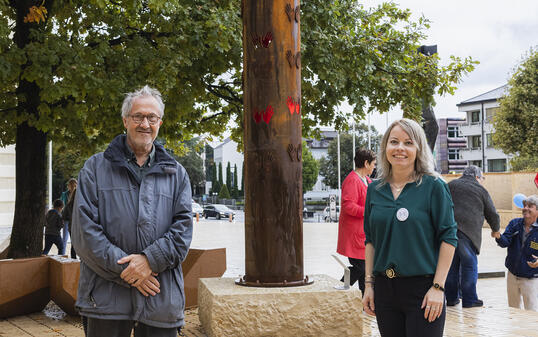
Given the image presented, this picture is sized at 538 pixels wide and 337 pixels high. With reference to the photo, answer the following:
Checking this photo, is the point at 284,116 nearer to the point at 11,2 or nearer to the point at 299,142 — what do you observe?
the point at 299,142

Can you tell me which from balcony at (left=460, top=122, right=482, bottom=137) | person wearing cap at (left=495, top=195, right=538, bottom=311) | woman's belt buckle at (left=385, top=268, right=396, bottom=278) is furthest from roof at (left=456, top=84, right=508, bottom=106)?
woman's belt buckle at (left=385, top=268, right=396, bottom=278)

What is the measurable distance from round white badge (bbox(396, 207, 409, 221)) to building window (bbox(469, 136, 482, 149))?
8303cm

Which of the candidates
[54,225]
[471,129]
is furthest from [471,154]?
[54,225]

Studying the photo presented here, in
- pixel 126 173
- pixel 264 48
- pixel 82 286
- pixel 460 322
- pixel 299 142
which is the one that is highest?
pixel 264 48

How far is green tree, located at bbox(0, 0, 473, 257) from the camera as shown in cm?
843

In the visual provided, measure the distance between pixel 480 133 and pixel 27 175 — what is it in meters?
78.1

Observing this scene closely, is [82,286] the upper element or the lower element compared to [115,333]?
upper

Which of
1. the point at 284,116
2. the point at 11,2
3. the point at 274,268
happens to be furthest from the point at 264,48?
the point at 11,2

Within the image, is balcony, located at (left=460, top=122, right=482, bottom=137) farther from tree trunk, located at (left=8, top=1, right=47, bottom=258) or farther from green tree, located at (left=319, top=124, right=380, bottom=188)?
tree trunk, located at (left=8, top=1, right=47, bottom=258)

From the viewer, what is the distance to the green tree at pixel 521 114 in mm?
36156

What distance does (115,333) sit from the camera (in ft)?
9.63

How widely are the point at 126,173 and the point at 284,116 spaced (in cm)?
231

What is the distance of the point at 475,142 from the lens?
269 ft

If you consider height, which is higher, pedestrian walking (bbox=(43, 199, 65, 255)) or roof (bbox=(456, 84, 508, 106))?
roof (bbox=(456, 84, 508, 106))
